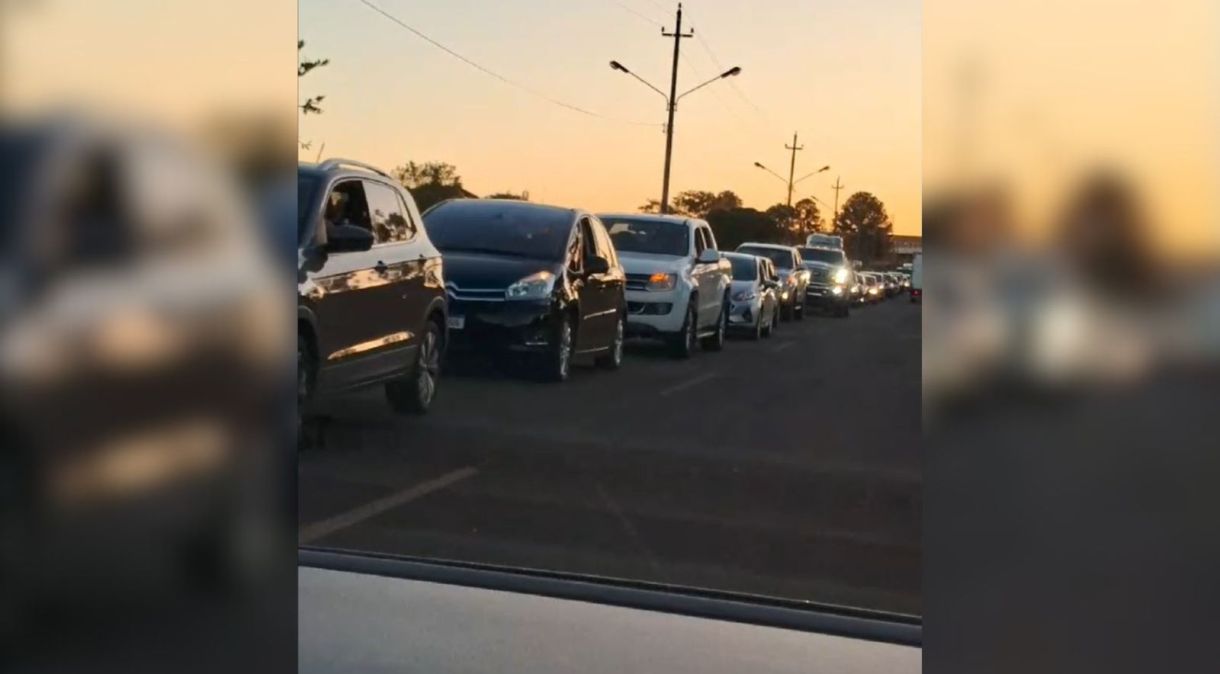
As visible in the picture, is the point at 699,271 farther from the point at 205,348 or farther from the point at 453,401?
the point at 205,348

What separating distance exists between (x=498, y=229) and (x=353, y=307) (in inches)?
182

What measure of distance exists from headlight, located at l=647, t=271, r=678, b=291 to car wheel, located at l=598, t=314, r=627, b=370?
1718 millimetres

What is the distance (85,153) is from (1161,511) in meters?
1.04

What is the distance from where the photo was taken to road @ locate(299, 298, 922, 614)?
17.2 feet

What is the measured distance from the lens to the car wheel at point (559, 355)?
1230cm

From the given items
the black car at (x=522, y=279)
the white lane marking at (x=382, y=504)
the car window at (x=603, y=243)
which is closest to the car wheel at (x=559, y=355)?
the black car at (x=522, y=279)

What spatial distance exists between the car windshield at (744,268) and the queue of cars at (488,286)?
3 cm

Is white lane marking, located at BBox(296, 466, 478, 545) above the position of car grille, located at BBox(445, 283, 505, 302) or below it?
below

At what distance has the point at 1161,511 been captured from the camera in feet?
4.82

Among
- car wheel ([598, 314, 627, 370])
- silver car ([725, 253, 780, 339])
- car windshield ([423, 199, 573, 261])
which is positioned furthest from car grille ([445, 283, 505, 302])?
silver car ([725, 253, 780, 339])

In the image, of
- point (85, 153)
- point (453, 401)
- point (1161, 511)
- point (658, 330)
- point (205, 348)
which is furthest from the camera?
point (658, 330)

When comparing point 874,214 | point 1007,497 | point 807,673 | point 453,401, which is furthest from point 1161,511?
point 453,401

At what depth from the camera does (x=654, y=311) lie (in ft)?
53.2

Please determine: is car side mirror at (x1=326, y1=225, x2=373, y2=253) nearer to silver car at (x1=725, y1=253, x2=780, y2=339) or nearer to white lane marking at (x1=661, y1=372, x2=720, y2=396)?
white lane marking at (x1=661, y1=372, x2=720, y2=396)
